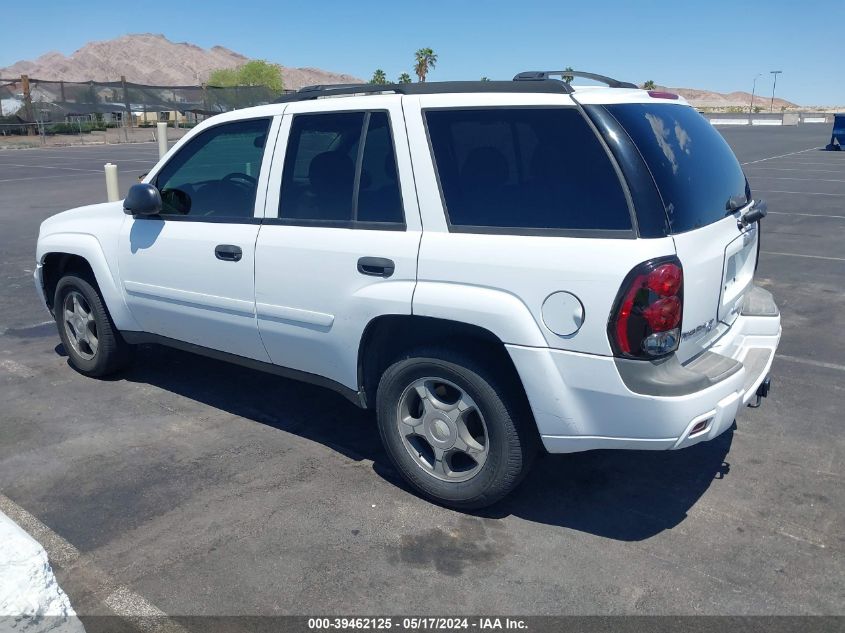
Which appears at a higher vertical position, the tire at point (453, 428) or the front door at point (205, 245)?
the front door at point (205, 245)

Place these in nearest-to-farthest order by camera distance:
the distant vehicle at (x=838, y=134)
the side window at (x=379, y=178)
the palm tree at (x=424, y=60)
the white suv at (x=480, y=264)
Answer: the white suv at (x=480, y=264), the side window at (x=379, y=178), the distant vehicle at (x=838, y=134), the palm tree at (x=424, y=60)

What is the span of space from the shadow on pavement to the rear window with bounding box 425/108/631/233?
144 centimetres

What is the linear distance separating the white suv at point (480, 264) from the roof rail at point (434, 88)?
0.01 meters

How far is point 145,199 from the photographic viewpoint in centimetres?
473

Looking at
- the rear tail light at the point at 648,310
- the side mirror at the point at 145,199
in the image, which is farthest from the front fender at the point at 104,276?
the rear tail light at the point at 648,310

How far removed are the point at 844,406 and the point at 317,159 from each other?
373 centimetres

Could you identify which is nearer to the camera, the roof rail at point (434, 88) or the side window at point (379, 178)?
the roof rail at point (434, 88)

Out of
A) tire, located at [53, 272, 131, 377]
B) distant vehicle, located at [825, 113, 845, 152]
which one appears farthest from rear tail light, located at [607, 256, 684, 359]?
distant vehicle, located at [825, 113, 845, 152]

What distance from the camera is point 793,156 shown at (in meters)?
28.8

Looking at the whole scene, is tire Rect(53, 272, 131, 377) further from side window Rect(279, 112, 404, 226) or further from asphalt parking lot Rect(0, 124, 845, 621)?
side window Rect(279, 112, 404, 226)

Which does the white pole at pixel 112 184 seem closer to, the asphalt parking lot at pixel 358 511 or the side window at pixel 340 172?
the asphalt parking lot at pixel 358 511

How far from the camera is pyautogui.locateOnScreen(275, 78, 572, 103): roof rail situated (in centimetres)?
360

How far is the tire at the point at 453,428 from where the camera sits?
11.8ft

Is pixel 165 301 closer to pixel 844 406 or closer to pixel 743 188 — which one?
pixel 743 188
